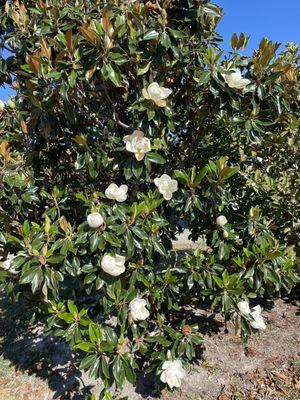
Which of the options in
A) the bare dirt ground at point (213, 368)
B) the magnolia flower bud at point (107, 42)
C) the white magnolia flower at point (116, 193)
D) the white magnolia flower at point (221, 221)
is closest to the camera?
the magnolia flower bud at point (107, 42)

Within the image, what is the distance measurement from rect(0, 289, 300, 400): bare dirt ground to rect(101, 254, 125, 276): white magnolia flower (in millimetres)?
1351

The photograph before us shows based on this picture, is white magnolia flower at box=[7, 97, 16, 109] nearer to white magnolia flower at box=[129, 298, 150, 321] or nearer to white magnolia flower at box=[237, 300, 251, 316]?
white magnolia flower at box=[129, 298, 150, 321]

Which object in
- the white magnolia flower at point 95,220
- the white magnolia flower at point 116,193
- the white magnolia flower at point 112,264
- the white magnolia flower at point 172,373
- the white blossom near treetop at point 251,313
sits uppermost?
the white magnolia flower at point 116,193

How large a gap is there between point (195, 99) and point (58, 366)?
2823 mm

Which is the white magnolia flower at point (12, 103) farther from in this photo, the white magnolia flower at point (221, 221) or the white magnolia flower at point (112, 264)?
the white magnolia flower at point (221, 221)

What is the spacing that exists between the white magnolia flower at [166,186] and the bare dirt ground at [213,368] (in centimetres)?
171

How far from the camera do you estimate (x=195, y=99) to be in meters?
3.25

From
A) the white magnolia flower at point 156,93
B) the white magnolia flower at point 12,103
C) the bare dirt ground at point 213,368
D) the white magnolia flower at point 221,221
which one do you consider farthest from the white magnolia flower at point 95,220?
the bare dirt ground at point 213,368

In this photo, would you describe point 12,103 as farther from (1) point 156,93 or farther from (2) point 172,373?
(2) point 172,373

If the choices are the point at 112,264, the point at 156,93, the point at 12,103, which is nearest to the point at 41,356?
the point at 112,264

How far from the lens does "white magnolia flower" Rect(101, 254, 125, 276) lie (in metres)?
2.53

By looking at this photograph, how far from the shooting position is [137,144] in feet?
8.46

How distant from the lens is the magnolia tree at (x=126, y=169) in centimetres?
256

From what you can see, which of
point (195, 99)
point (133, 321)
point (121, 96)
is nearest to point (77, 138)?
point (121, 96)
